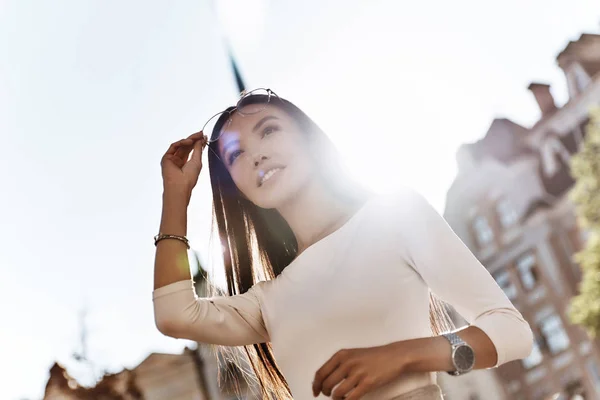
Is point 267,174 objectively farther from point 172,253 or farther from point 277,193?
point 172,253

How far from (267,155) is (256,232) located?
0.32 metres

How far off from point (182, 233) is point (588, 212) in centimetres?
1652

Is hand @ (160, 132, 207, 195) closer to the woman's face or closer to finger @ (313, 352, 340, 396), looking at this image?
the woman's face

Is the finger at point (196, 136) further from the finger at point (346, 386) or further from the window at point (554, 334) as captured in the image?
the window at point (554, 334)

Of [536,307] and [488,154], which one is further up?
[488,154]

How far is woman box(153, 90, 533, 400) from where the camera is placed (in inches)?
65.7

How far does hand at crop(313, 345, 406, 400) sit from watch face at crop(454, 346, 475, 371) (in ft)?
0.50

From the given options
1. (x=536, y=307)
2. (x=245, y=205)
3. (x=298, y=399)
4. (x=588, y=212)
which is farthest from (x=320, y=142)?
(x=536, y=307)

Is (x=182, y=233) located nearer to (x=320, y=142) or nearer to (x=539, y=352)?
(x=320, y=142)

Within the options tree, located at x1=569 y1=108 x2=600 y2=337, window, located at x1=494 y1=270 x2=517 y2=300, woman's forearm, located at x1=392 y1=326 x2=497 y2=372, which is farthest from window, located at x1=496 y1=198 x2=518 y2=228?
woman's forearm, located at x1=392 y1=326 x2=497 y2=372

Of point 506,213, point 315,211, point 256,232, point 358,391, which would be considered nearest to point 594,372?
point 506,213

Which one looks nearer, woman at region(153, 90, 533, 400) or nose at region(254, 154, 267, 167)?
woman at region(153, 90, 533, 400)

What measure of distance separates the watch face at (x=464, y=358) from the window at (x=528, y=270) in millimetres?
26468

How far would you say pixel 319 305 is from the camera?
185 cm
